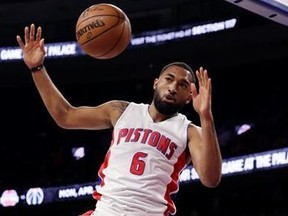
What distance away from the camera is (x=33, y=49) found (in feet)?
10.0

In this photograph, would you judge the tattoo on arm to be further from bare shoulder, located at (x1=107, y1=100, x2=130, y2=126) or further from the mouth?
the mouth

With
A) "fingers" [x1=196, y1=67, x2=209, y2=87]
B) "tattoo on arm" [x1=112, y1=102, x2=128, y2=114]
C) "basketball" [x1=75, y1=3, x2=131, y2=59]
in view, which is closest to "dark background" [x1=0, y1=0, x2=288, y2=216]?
"basketball" [x1=75, y1=3, x2=131, y2=59]

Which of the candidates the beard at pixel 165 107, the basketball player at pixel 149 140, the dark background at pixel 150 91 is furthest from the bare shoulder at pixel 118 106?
the dark background at pixel 150 91

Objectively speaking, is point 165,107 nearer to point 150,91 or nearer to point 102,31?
point 102,31

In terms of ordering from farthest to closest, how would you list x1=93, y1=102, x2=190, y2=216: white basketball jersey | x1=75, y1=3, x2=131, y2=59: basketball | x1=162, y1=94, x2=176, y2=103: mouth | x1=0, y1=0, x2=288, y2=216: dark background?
1. x1=0, y1=0, x2=288, y2=216: dark background
2. x1=75, y1=3, x2=131, y2=59: basketball
3. x1=162, y1=94, x2=176, y2=103: mouth
4. x1=93, y1=102, x2=190, y2=216: white basketball jersey

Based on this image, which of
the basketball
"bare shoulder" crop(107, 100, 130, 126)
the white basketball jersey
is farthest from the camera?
the basketball

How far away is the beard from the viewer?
2.86 metres

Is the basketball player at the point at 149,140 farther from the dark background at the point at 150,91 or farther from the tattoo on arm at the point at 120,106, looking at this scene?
the dark background at the point at 150,91

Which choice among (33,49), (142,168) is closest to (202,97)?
(142,168)

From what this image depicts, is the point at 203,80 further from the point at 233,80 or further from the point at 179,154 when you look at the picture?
the point at 233,80

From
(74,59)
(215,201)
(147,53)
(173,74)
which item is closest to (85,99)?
(74,59)

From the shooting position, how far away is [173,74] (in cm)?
289

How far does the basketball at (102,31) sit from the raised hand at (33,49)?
242 mm

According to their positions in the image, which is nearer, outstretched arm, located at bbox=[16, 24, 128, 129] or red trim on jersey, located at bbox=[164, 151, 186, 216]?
red trim on jersey, located at bbox=[164, 151, 186, 216]
